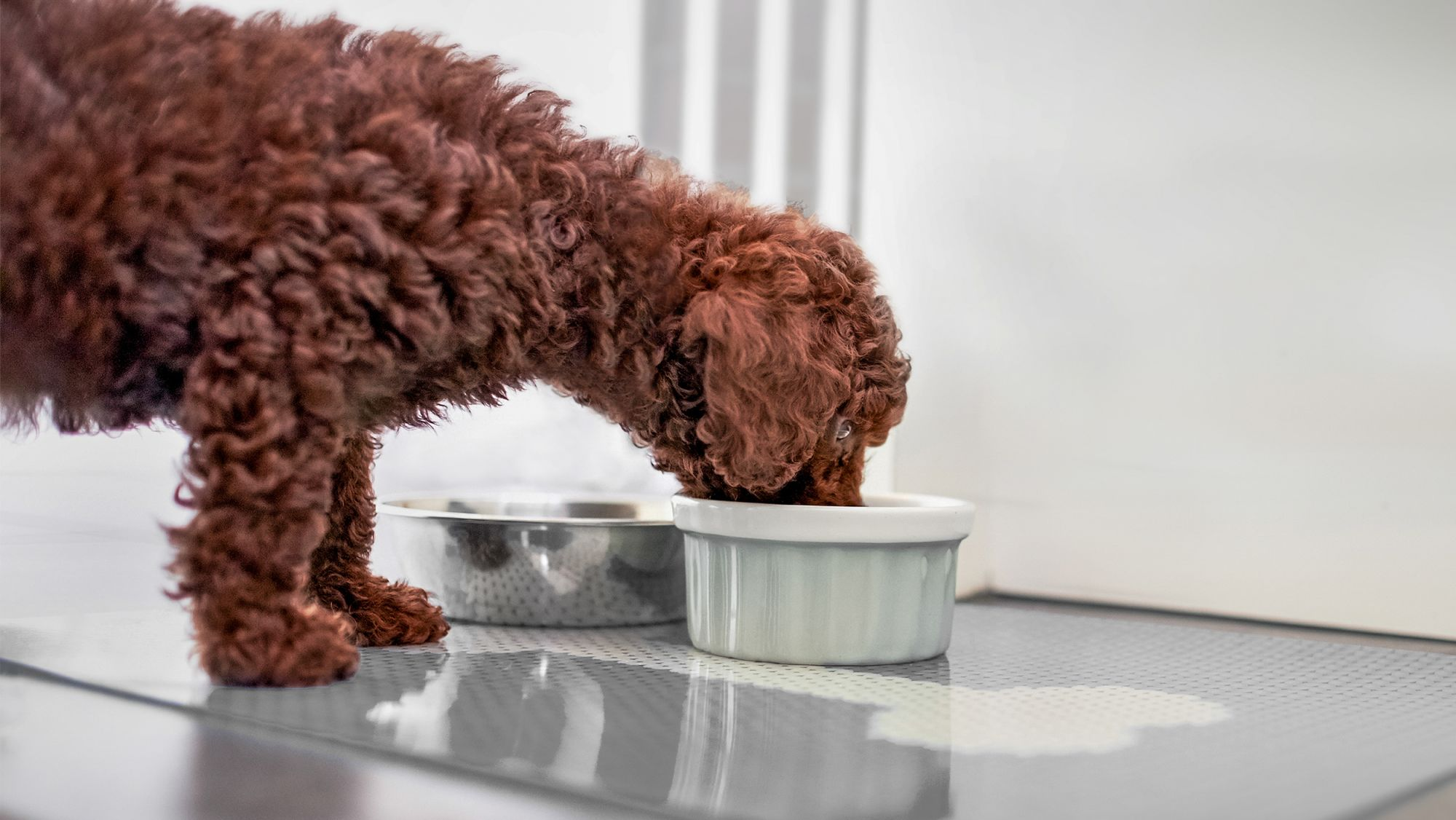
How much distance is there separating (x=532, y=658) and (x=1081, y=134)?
5.77ft

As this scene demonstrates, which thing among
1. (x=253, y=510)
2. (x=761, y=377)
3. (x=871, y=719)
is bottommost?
(x=871, y=719)

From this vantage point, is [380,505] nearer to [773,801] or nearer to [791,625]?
[791,625]

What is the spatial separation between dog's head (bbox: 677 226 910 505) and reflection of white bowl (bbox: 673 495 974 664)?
0.23ft

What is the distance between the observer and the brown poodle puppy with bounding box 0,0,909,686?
4.35 feet

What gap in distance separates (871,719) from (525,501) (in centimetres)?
114

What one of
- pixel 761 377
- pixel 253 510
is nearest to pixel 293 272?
pixel 253 510

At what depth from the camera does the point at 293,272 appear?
1.33 m

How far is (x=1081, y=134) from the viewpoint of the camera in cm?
272

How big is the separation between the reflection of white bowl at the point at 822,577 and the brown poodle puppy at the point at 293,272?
0.53 feet

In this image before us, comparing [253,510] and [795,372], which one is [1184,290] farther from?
[253,510]

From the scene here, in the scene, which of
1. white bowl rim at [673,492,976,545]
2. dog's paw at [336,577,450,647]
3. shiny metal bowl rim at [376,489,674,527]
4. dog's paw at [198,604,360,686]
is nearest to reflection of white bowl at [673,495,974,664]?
white bowl rim at [673,492,976,545]

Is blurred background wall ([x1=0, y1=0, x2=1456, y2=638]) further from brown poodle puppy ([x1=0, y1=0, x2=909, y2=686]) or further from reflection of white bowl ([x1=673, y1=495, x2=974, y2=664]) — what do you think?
reflection of white bowl ([x1=673, y1=495, x2=974, y2=664])

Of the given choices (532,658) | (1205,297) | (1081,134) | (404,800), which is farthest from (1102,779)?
(1081,134)

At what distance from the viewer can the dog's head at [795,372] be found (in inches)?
62.0
